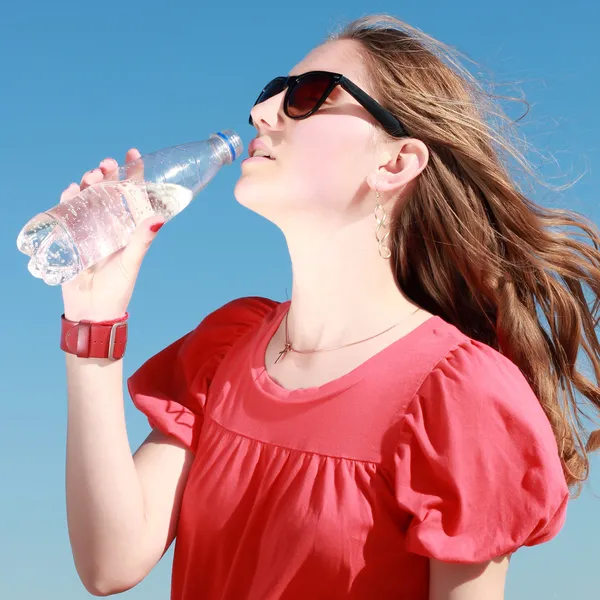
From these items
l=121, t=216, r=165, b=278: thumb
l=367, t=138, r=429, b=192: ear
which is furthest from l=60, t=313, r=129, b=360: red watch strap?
l=367, t=138, r=429, b=192: ear

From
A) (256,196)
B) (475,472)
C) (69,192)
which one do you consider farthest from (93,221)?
(475,472)

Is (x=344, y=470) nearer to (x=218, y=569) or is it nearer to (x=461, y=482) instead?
(x=461, y=482)

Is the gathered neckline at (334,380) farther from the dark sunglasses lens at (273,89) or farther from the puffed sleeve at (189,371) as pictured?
the dark sunglasses lens at (273,89)

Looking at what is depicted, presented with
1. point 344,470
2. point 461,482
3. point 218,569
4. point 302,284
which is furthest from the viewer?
point 302,284

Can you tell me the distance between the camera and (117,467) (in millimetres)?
2896

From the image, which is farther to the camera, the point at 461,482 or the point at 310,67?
the point at 310,67

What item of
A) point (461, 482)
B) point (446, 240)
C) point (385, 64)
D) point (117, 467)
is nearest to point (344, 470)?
point (461, 482)

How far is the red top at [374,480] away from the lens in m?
2.42

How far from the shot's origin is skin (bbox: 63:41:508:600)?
2861 millimetres

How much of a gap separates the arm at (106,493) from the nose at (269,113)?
987mm

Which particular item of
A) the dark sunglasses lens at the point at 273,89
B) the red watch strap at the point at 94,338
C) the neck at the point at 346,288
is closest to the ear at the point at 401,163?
the neck at the point at 346,288

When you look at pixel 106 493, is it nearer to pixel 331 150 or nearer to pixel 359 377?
pixel 359 377

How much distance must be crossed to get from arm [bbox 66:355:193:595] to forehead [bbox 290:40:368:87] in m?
1.28

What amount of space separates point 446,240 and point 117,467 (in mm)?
1397
